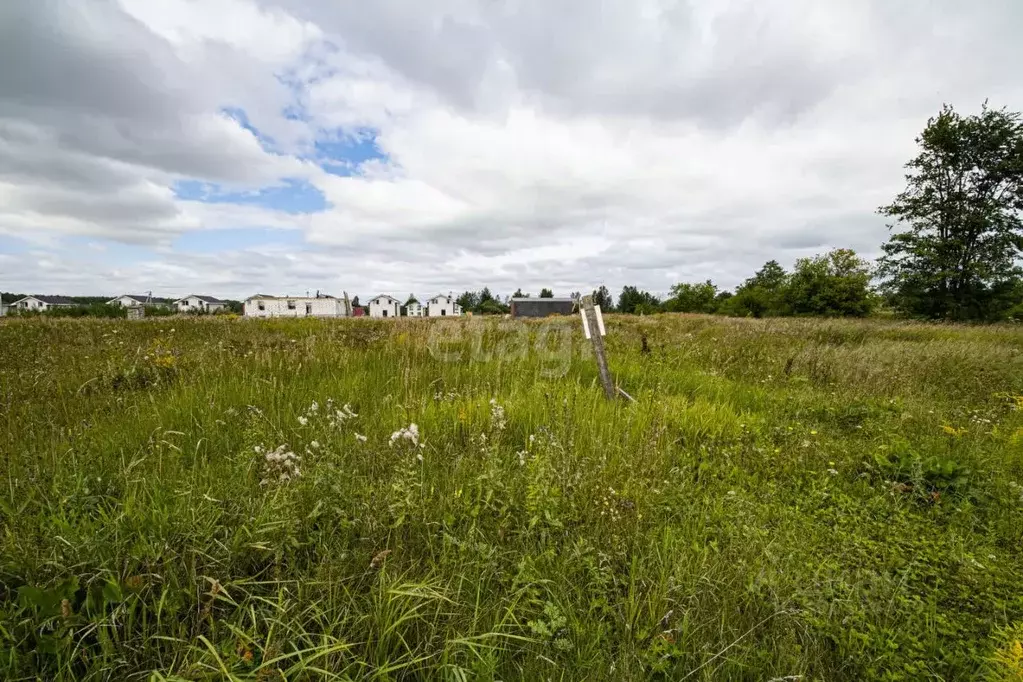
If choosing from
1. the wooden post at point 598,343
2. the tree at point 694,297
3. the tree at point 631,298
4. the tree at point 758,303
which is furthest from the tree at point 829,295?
the tree at point 631,298

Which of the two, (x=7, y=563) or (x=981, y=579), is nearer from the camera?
(x=7, y=563)

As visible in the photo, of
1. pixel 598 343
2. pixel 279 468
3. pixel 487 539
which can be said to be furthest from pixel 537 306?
pixel 487 539

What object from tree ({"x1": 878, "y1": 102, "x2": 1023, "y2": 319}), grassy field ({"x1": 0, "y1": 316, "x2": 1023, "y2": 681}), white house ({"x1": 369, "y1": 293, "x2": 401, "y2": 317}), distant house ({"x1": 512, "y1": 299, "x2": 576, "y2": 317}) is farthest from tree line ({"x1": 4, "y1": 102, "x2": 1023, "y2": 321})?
white house ({"x1": 369, "y1": 293, "x2": 401, "y2": 317})

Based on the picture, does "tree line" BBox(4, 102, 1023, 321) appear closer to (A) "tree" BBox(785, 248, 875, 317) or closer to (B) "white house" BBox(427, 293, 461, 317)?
(A) "tree" BBox(785, 248, 875, 317)

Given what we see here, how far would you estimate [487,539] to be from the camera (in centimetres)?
238

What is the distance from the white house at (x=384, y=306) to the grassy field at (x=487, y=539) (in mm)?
101770

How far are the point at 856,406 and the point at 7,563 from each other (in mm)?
7441

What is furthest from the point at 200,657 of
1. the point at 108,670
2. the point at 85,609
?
the point at 85,609

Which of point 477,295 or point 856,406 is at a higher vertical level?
point 477,295

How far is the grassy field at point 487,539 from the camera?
1.64m

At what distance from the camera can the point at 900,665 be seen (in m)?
1.83

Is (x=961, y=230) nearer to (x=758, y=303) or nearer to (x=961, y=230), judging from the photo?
(x=961, y=230)

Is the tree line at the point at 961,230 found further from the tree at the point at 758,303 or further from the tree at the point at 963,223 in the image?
the tree at the point at 758,303

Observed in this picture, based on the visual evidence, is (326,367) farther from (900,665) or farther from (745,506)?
(900,665)
